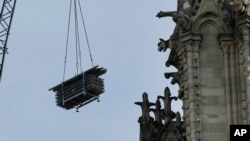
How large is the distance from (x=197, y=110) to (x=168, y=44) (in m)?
4.39

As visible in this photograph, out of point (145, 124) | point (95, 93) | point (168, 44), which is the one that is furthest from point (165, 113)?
point (95, 93)

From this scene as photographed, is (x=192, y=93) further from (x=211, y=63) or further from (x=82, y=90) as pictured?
(x=82, y=90)

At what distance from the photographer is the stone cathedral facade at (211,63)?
127 feet

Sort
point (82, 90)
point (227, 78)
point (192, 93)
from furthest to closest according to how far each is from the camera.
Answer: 1. point (82, 90)
2. point (227, 78)
3. point (192, 93)

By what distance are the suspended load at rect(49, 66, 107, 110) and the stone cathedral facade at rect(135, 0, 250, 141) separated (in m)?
23.7

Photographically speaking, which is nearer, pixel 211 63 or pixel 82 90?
pixel 211 63

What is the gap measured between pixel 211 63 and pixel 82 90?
26.6m

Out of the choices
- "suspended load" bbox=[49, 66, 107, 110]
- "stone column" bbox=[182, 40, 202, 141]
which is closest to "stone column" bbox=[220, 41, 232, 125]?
"stone column" bbox=[182, 40, 202, 141]

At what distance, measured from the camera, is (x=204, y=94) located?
3934cm

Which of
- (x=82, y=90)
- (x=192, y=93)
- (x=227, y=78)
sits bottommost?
(x=192, y=93)

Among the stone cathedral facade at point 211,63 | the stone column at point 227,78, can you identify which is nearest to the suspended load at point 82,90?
the stone cathedral facade at point 211,63

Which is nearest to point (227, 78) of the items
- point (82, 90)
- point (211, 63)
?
point (211, 63)

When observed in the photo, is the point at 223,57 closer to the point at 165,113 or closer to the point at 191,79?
the point at 191,79

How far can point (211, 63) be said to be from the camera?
40156mm
